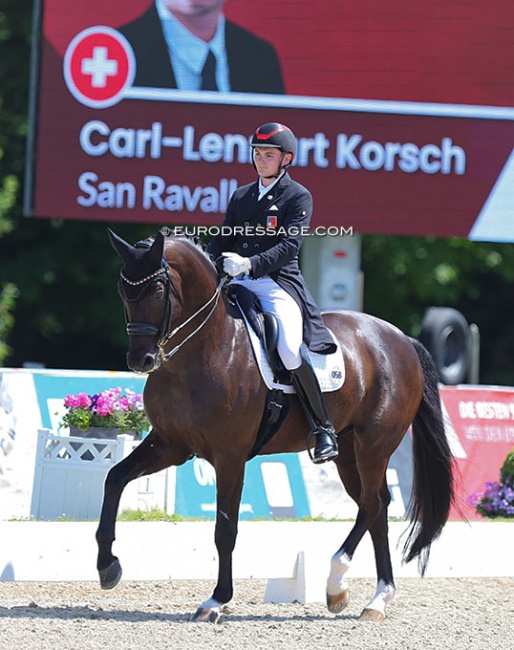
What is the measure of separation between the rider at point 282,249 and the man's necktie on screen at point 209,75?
5.69 metres

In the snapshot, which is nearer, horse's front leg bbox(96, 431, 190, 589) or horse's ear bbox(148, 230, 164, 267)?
horse's ear bbox(148, 230, 164, 267)

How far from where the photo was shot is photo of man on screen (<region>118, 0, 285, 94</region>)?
11844 mm

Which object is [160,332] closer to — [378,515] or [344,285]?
[378,515]

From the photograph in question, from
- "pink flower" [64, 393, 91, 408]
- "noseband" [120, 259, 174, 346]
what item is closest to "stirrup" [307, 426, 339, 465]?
"noseband" [120, 259, 174, 346]

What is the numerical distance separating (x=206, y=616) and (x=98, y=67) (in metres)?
7.27

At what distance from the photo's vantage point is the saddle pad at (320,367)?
6.20 meters

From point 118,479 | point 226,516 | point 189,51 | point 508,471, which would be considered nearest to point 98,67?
point 189,51

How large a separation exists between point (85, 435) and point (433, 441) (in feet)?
7.89

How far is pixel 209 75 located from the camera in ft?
39.2

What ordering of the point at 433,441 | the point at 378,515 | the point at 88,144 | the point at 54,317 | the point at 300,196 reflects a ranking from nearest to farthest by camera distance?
1. the point at 300,196
2. the point at 378,515
3. the point at 433,441
4. the point at 88,144
5. the point at 54,317

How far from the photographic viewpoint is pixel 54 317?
18.9m

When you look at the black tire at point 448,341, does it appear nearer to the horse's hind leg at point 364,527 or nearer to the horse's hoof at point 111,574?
the horse's hind leg at point 364,527

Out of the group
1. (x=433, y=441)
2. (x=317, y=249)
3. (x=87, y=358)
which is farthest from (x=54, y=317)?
(x=433, y=441)

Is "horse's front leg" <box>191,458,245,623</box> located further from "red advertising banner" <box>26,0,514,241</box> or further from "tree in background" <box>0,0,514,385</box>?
"tree in background" <box>0,0,514,385</box>
